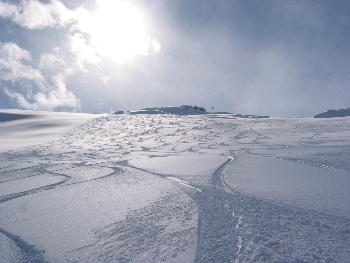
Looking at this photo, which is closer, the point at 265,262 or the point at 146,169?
the point at 265,262

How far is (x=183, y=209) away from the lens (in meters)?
2.30

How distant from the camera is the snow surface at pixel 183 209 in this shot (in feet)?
5.46

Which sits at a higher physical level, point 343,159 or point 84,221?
point 343,159

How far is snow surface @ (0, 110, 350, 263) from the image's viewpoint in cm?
166

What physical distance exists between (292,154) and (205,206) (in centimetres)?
253

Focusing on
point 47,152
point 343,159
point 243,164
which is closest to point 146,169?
point 243,164

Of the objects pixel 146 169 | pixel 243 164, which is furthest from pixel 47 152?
pixel 243 164

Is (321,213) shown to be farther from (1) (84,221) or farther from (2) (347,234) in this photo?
(1) (84,221)

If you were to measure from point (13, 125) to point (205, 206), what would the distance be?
1211cm

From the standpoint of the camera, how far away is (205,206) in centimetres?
232

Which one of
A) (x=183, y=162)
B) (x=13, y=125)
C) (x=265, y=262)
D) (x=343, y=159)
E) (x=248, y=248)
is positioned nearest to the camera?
(x=265, y=262)

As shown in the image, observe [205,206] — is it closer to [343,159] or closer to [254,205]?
[254,205]

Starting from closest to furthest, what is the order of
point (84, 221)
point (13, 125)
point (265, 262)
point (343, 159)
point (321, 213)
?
1. point (265, 262)
2. point (321, 213)
3. point (84, 221)
4. point (343, 159)
5. point (13, 125)

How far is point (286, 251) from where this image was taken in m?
1.57
